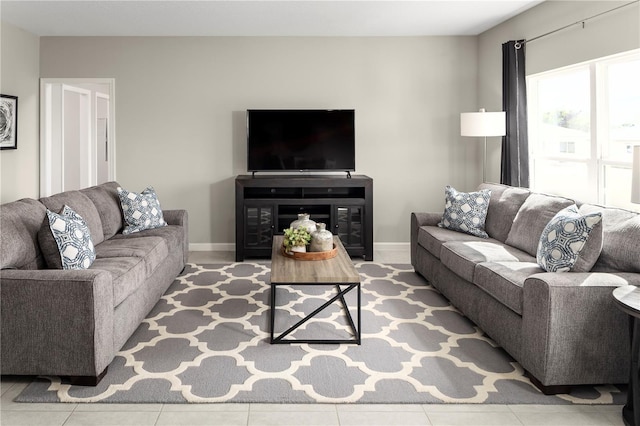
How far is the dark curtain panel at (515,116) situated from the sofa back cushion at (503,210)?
38 centimetres

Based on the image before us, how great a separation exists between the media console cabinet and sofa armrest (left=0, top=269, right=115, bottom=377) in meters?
3.04

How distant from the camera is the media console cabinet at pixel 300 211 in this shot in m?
5.71

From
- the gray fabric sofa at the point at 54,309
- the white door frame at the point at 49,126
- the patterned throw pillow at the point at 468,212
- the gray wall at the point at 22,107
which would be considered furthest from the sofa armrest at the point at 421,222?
the gray wall at the point at 22,107

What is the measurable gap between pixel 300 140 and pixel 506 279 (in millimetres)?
3470

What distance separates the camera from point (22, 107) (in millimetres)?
5824

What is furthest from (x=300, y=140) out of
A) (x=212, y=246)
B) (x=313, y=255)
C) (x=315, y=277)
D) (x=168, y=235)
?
(x=315, y=277)

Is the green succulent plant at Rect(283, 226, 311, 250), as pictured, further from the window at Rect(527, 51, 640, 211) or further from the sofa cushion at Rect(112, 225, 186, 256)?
the window at Rect(527, 51, 640, 211)

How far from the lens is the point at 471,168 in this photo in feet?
20.7

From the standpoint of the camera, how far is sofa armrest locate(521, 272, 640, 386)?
2.55m

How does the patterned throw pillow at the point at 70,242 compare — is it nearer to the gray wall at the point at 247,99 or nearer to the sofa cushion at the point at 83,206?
the sofa cushion at the point at 83,206

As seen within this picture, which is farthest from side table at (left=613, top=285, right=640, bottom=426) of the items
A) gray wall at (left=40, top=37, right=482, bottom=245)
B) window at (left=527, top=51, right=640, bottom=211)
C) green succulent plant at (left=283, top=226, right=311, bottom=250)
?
gray wall at (left=40, top=37, right=482, bottom=245)

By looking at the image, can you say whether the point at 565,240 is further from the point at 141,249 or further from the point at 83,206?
the point at 83,206

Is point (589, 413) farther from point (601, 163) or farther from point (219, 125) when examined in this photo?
point (219, 125)

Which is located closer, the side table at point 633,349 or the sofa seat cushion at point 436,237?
the side table at point 633,349
